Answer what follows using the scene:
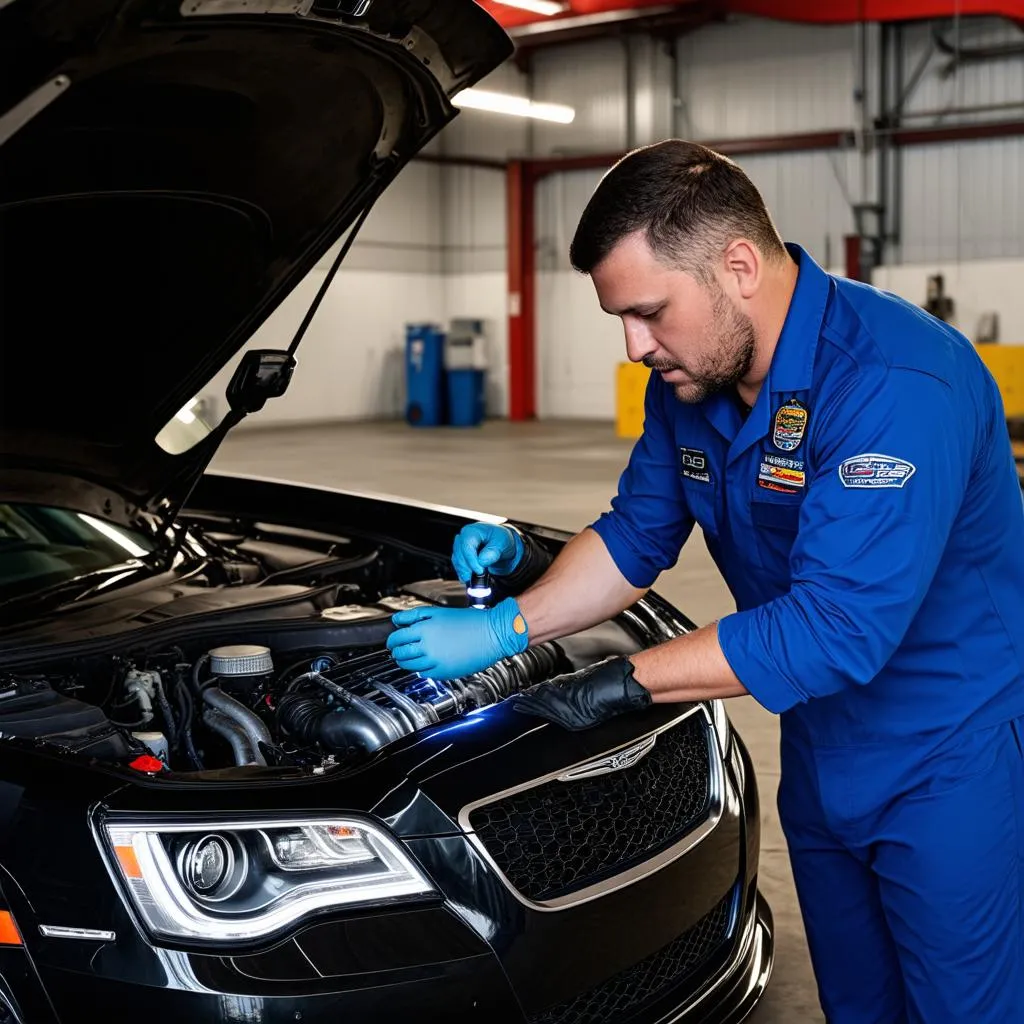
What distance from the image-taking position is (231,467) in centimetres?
1043

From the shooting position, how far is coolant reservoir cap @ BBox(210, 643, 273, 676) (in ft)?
6.72

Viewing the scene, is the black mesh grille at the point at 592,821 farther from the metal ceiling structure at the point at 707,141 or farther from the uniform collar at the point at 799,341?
the metal ceiling structure at the point at 707,141

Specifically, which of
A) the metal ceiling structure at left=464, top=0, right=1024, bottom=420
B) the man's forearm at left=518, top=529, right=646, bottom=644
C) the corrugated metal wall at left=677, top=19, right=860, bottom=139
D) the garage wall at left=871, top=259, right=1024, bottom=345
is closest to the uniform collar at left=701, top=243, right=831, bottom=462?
the man's forearm at left=518, top=529, right=646, bottom=644

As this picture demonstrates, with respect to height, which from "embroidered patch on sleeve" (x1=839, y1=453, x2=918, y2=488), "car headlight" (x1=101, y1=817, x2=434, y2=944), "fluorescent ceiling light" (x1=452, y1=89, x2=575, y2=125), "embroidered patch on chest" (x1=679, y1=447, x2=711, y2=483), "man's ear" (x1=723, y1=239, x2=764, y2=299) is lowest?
"car headlight" (x1=101, y1=817, x2=434, y2=944)

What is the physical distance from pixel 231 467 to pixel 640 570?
873 cm

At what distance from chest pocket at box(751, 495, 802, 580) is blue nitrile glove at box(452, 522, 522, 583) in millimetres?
513

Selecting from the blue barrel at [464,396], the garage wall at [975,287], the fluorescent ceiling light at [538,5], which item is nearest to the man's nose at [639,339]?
the fluorescent ceiling light at [538,5]

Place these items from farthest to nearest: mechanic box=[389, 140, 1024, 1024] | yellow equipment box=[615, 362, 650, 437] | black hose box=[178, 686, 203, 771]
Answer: yellow equipment box=[615, 362, 650, 437]
black hose box=[178, 686, 203, 771]
mechanic box=[389, 140, 1024, 1024]

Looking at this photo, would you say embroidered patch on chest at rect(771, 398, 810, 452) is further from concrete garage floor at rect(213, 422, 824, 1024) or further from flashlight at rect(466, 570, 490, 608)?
concrete garage floor at rect(213, 422, 824, 1024)

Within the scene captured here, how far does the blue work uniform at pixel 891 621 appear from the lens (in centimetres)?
152

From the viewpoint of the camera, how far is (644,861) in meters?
1.76

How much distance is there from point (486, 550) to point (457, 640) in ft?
1.20

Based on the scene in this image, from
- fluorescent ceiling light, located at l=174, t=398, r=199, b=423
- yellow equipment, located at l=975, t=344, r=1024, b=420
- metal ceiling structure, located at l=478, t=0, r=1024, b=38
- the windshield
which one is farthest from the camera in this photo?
metal ceiling structure, located at l=478, t=0, r=1024, b=38

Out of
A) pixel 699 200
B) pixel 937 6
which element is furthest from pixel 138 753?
pixel 937 6
